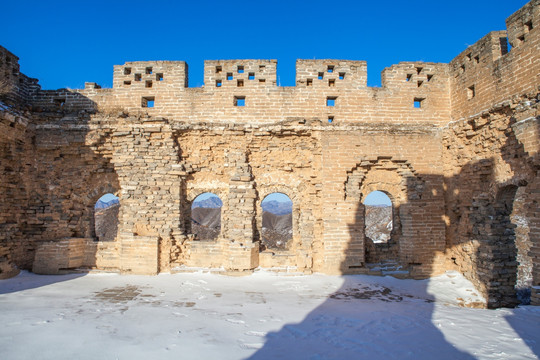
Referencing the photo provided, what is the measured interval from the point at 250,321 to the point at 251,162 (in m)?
5.28

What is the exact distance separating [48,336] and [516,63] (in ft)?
35.1

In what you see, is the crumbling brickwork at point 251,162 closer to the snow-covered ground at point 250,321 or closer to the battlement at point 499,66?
the battlement at point 499,66

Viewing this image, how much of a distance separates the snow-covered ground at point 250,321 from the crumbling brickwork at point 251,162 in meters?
1.09

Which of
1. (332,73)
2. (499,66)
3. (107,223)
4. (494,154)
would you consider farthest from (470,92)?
(107,223)

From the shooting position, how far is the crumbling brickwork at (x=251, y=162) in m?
8.77

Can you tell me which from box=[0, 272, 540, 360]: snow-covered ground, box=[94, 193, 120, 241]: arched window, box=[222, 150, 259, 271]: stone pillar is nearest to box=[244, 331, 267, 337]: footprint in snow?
box=[0, 272, 540, 360]: snow-covered ground

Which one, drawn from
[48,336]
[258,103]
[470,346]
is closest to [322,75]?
[258,103]

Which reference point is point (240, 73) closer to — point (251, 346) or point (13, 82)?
point (13, 82)

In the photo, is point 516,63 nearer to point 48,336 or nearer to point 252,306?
point 252,306

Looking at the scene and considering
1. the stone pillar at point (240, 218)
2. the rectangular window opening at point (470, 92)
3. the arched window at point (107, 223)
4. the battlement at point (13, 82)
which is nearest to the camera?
the stone pillar at point (240, 218)

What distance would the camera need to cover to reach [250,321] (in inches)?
203

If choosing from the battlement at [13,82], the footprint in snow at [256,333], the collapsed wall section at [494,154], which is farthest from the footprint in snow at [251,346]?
the battlement at [13,82]

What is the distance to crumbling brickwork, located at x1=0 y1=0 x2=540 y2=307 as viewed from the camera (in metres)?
8.77

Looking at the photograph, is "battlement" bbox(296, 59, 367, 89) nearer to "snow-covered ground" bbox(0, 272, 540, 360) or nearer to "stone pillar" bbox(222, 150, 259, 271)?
"stone pillar" bbox(222, 150, 259, 271)
